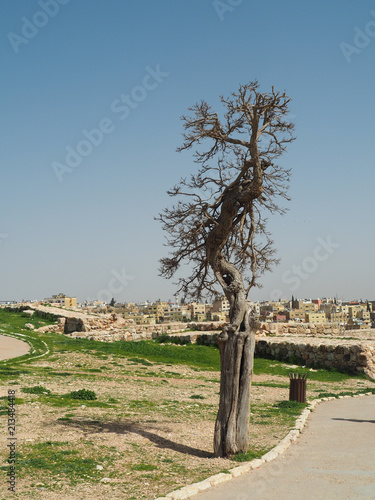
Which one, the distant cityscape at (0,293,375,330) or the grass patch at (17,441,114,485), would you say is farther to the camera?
the distant cityscape at (0,293,375,330)

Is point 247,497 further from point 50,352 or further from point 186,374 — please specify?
point 50,352

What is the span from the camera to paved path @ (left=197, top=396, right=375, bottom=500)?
684 centimetres

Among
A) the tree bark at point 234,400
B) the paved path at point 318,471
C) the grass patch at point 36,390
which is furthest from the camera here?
the grass patch at point 36,390

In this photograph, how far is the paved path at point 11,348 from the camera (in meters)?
18.0

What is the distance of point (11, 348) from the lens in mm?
19547

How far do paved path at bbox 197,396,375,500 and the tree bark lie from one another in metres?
0.64

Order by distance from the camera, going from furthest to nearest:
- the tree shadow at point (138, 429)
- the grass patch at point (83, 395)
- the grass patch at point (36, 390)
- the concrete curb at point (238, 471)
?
the grass patch at point (83, 395), the grass patch at point (36, 390), the tree shadow at point (138, 429), the concrete curb at point (238, 471)

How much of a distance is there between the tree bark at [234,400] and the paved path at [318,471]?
0.64 meters

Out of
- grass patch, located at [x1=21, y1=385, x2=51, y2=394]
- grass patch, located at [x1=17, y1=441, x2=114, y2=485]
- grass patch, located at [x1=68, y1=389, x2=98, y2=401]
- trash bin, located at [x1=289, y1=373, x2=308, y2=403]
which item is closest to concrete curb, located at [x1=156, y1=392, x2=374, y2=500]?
grass patch, located at [x1=17, y1=441, x2=114, y2=485]

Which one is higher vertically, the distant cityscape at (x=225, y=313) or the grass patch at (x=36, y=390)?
the distant cityscape at (x=225, y=313)

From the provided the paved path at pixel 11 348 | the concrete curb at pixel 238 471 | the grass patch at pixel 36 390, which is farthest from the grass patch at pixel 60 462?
the paved path at pixel 11 348

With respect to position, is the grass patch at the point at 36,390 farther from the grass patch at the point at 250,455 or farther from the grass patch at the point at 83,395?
the grass patch at the point at 250,455

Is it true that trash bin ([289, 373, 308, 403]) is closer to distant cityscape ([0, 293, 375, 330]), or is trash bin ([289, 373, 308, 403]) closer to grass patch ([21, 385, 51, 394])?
distant cityscape ([0, 293, 375, 330])

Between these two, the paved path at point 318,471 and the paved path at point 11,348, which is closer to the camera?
the paved path at point 318,471
